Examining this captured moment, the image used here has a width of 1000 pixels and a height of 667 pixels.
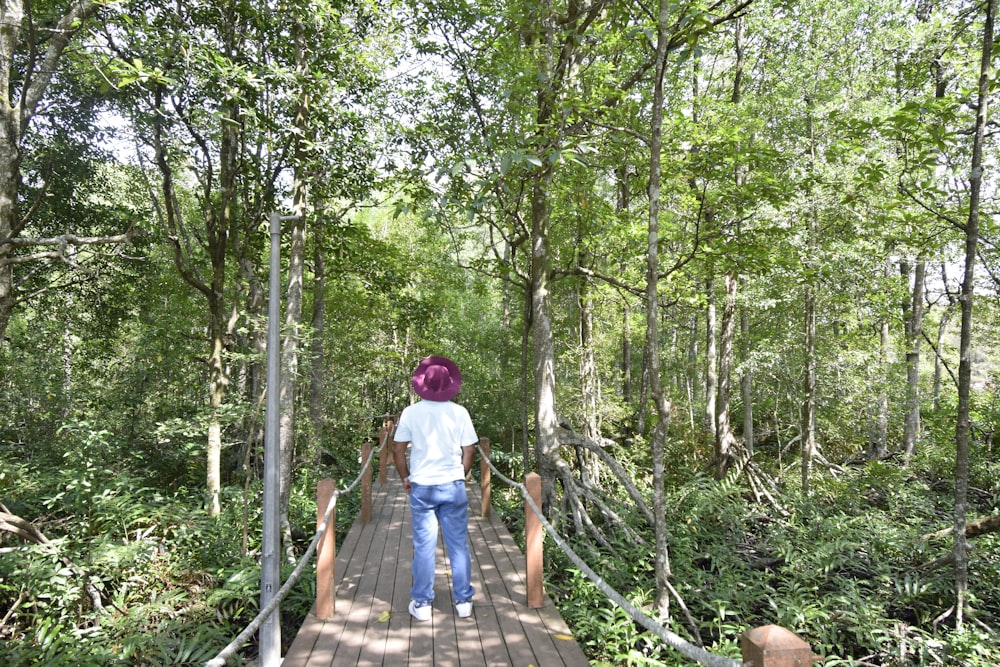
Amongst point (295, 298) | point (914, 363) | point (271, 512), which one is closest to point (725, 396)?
point (914, 363)

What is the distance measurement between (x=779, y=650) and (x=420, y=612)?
3.11 m

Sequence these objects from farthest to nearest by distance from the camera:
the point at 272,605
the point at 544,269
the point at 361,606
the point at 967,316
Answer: the point at 544,269 → the point at 967,316 → the point at 361,606 → the point at 272,605

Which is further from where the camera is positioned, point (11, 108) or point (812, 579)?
point (812, 579)

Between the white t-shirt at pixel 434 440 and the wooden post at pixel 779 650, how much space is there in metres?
2.57

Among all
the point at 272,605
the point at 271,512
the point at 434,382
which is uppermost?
the point at 434,382

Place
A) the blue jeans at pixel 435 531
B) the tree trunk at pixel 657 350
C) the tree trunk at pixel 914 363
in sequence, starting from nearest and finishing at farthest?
the blue jeans at pixel 435 531 → the tree trunk at pixel 657 350 → the tree trunk at pixel 914 363

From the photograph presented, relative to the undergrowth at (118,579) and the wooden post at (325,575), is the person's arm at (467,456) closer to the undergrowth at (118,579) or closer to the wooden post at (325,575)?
the wooden post at (325,575)

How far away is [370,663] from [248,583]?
3590mm

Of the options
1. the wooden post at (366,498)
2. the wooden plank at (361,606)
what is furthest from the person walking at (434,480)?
the wooden post at (366,498)

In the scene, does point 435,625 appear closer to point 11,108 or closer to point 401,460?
point 401,460

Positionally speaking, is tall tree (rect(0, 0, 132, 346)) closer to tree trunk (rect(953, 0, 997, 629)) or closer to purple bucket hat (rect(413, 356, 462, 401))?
purple bucket hat (rect(413, 356, 462, 401))

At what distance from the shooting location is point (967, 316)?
5.27 meters

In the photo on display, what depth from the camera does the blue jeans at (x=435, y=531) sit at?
3.96 m

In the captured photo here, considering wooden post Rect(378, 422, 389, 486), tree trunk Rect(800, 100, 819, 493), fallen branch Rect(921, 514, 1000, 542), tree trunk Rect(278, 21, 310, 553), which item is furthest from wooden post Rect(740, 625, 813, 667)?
wooden post Rect(378, 422, 389, 486)
